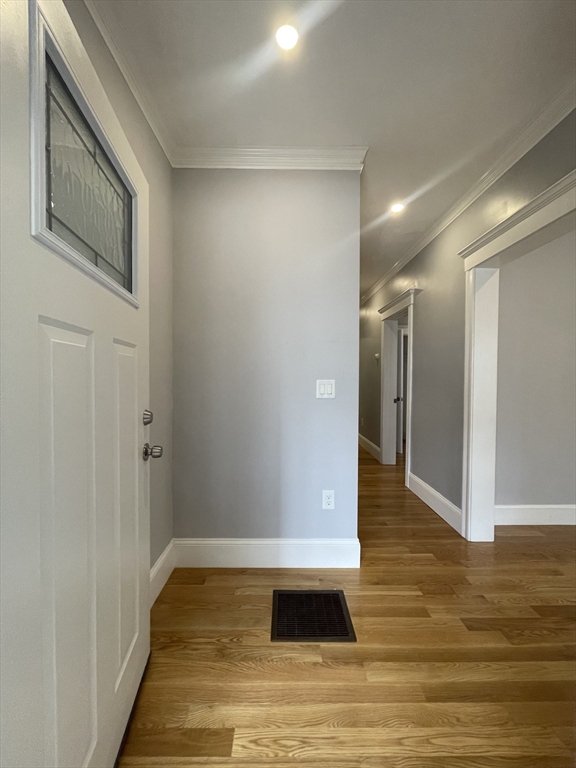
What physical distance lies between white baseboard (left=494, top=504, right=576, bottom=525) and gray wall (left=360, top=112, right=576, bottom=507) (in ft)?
1.49

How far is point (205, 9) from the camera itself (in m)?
1.34

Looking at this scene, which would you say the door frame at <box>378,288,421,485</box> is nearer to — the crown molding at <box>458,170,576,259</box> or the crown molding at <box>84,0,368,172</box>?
the crown molding at <box>458,170,576,259</box>

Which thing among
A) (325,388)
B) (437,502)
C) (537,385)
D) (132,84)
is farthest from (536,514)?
(132,84)

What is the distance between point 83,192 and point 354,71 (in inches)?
52.2

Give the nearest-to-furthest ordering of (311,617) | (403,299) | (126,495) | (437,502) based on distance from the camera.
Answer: (126,495)
(311,617)
(437,502)
(403,299)

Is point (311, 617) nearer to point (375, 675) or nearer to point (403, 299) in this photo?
point (375, 675)

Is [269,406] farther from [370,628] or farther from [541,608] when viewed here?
[541,608]

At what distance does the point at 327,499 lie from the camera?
2.28 metres

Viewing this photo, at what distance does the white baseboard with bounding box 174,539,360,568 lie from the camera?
2270 mm

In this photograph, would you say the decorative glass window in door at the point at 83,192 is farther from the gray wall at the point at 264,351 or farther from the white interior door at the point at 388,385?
the white interior door at the point at 388,385

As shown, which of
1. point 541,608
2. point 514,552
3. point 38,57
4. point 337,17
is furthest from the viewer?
point 514,552

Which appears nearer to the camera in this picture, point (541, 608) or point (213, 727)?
point (213, 727)

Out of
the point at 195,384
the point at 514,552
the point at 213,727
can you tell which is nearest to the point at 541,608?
the point at 514,552

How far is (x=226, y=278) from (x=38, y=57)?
1.55m
